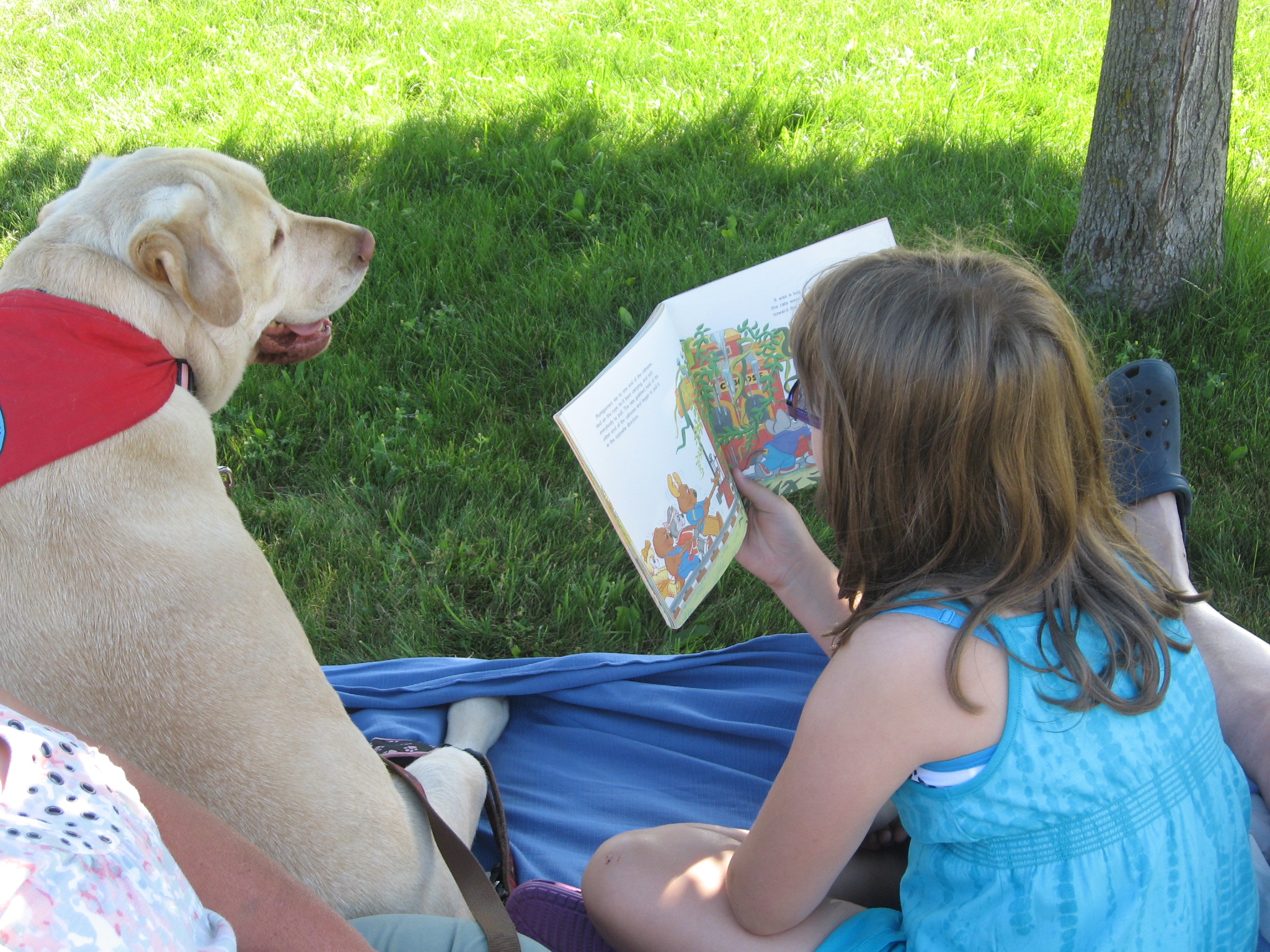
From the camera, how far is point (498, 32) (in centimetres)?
563

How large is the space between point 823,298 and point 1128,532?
724 millimetres

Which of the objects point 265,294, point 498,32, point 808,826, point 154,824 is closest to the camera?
point 154,824

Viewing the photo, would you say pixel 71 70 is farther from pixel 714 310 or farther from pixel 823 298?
pixel 823 298

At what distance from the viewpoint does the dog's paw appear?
2.47 meters

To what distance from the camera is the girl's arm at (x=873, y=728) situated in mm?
1380

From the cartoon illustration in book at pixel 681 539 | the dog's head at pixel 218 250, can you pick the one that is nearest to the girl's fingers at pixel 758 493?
the cartoon illustration in book at pixel 681 539

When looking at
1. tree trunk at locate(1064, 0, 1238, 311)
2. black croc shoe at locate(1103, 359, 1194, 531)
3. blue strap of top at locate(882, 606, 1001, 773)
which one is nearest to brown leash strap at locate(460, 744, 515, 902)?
blue strap of top at locate(882, 606, 1001, 773)

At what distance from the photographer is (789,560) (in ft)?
7.11

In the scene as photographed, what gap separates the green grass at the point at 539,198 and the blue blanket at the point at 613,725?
0.55 ft

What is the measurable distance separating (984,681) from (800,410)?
1.93ft

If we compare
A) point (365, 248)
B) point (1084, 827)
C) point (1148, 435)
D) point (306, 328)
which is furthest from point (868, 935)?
point (365, 248)

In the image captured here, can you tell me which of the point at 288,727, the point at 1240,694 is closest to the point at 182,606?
the point at 288,727

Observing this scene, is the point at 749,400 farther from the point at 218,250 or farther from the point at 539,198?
the point at 539,198

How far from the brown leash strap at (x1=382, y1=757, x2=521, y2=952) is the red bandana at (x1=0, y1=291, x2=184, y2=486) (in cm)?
93
